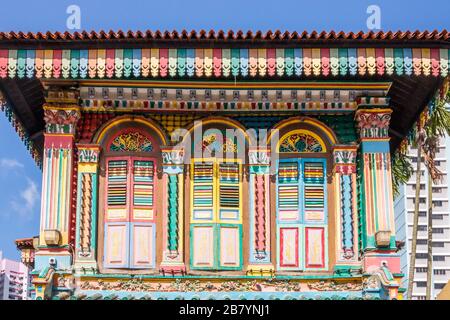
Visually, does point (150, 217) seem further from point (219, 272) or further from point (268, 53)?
point (268, 53)

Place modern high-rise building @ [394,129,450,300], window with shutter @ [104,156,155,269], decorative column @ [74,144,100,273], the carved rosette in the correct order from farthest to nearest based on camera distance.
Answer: modern high-rise building @ [394,129,450,300], the carved rosette, window with shutter @ [104,156,155,269], decorative column @ [74,144,100,273]

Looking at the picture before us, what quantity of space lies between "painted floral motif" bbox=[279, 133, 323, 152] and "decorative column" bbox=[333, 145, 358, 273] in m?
0.41

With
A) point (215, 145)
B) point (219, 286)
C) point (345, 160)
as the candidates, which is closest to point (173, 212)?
point (215, 145)

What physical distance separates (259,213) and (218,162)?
1211 millimetres

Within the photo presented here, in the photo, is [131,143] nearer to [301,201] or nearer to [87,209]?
[87,209]

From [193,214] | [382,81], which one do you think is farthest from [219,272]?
[382,81]

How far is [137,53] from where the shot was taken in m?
16.8

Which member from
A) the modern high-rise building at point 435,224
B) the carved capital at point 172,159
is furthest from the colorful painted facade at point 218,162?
the modern high-rise building at point 435,224

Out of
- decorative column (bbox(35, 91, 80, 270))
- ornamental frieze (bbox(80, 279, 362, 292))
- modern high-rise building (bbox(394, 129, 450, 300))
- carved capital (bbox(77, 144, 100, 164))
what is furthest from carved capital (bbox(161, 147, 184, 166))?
modern high-rise building (bbox(394, 129, 450, 300))

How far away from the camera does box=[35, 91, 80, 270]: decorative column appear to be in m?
16.5

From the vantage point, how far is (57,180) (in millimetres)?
17016

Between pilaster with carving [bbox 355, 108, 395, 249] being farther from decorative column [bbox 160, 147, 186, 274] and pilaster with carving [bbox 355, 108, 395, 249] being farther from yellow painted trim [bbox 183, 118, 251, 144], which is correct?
decorative column [bbox 160, 147, 186, 274]

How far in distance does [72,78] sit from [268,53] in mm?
3515
